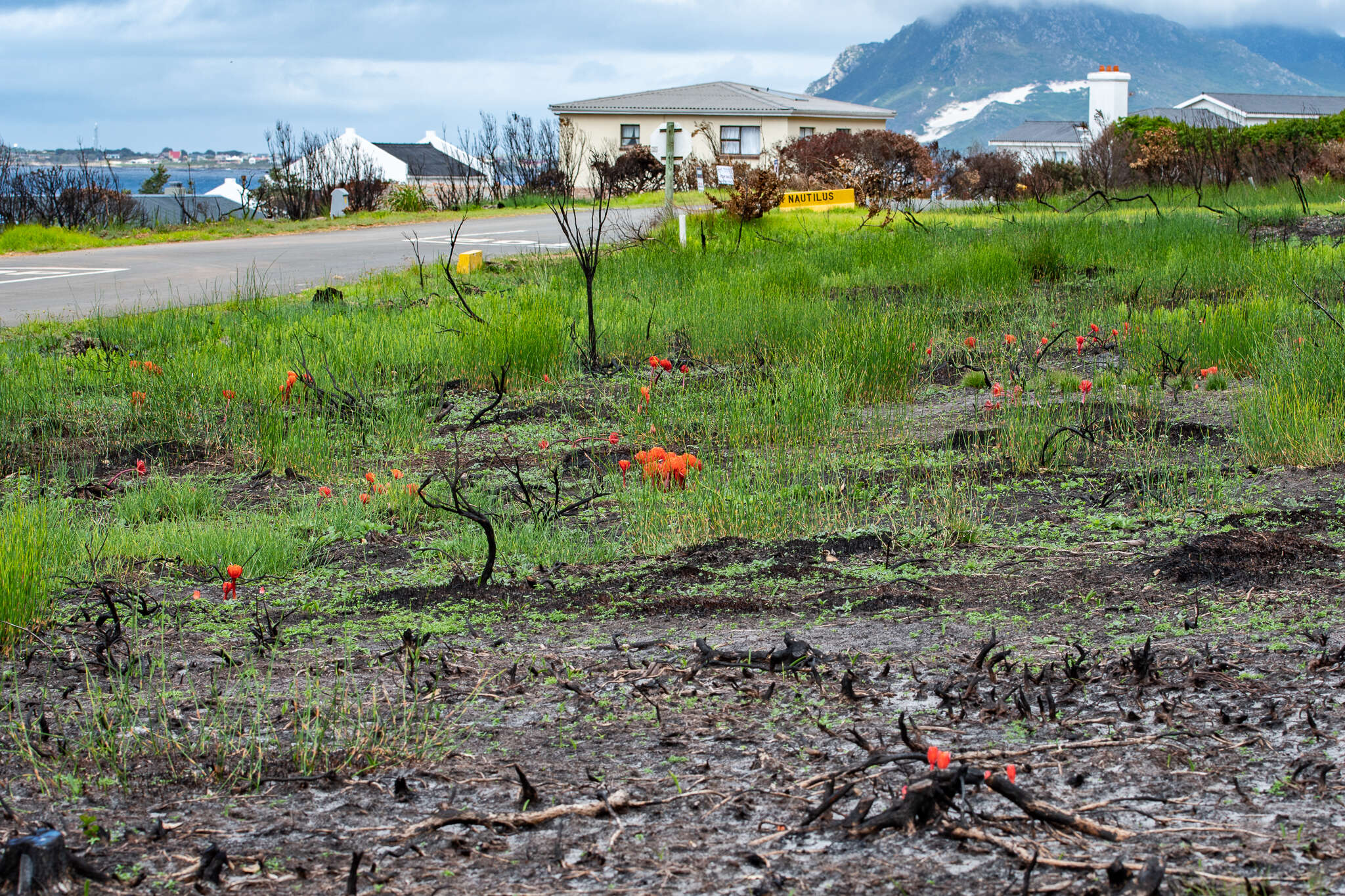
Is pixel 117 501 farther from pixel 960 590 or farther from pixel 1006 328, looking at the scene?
pixel 1006 328

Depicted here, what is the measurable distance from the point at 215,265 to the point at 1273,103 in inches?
2833

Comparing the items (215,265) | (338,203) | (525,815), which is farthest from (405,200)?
(525,815)

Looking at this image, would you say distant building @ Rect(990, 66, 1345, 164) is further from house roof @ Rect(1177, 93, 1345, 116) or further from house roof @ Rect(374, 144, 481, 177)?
house roof @ Rect(374, 144, 481, 177)

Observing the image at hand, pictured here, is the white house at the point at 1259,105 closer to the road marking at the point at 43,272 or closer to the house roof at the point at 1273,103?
the house roof at the point at 1273,103

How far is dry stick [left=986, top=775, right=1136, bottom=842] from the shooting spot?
6.20ft

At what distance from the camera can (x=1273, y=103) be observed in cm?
6962

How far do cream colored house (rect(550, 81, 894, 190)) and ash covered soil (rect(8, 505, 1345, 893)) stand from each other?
46140mm

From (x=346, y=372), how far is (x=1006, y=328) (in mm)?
5028

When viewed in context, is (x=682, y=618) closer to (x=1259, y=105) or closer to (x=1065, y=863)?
(x=1065, y=863)

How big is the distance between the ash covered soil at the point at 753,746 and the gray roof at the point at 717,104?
4903 cm

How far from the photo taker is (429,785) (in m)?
2.22

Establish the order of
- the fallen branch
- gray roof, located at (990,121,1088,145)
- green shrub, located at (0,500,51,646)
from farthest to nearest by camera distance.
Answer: gray roof, located at (990,121,1088,145), green shrub, located at (0,500,51,646), the fallen branch

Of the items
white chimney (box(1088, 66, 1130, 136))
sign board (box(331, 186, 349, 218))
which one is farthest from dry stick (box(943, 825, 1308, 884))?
white chimney (box(1088, 66, 1130, 136))

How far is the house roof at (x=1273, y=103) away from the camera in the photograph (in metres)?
66.5
